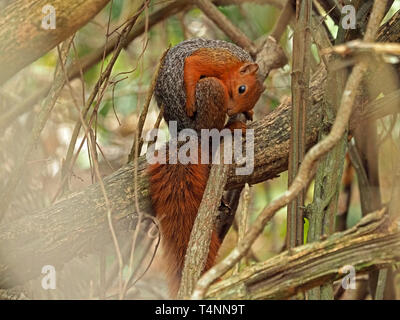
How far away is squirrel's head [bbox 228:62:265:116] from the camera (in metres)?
2.60

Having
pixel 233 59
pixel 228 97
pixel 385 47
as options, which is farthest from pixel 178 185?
pixel 385 47

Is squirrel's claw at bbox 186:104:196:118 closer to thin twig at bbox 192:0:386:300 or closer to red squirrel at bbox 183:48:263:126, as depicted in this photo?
red squirrel at bbox 183:48:263:126

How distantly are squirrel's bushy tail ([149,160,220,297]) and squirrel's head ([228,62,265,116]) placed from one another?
428 mm

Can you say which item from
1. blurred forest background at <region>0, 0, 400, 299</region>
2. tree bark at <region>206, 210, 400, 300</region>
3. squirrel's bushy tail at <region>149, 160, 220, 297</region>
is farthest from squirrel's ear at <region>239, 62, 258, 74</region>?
tree bark at <region>206, 210, 400, 300</region>

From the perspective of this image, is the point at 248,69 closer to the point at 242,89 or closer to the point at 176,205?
the point at 242,89

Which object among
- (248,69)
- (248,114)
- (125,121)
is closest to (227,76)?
(248,69)

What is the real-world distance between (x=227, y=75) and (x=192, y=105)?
0.75 feet

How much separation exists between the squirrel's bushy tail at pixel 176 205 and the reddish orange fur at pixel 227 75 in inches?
17.5

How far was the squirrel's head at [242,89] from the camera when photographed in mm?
2600

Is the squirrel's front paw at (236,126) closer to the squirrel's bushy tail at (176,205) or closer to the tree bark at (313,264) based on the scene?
the squirrel's bushy tail at (176,205)

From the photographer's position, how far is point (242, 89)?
2.60 meters

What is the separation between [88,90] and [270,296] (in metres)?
2.95

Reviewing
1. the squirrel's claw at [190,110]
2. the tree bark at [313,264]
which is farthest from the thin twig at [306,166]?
the squirrel's claw at [190,110]

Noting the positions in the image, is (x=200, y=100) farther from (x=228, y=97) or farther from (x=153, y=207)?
(x=153, y=207)
